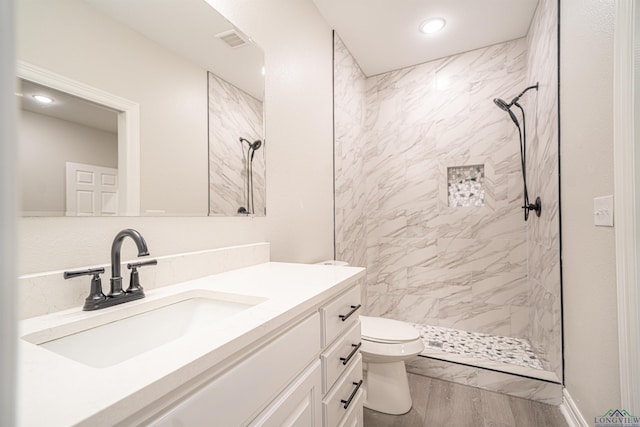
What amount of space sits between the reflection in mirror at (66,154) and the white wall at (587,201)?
5.77ft

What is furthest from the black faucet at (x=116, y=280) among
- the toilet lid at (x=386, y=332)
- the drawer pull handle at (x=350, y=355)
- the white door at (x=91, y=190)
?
the toilet lid at (x=386, y=332)

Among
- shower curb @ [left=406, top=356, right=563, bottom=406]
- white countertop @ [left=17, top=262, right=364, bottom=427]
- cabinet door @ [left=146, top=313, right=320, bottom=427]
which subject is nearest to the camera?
white countertop @ [left=17, top=262, right=364, bottom=427]

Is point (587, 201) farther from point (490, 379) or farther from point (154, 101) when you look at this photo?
point (154, 101)

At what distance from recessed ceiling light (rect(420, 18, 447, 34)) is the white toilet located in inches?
90.7

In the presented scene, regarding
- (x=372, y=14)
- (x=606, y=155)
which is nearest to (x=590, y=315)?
(x=606, y=155)

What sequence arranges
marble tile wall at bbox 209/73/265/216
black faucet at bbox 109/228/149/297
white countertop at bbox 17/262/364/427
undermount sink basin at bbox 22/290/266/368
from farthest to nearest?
marble tile wall at bbox 209/73/265/216
black faucet at bbox 109/228/149/297
undermount sink basin at bbox 22/290/266/368
white countertop at bbox 17/262/364/427

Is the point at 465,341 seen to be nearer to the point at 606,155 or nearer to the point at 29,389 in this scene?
the point at 606,155

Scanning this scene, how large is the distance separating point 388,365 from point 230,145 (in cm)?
155

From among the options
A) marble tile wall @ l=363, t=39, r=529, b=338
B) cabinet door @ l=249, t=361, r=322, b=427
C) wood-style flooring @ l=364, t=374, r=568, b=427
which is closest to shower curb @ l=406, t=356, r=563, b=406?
wood-style flooring @ l=364, t=374, r=568, b=427

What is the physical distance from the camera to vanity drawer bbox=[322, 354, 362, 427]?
0.98 m

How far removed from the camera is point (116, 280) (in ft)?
2.70

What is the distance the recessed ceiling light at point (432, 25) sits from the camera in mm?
2283

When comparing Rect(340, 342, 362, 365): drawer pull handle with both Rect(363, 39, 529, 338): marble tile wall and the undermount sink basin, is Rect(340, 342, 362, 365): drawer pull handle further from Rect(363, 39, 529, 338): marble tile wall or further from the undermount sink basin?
Rect(363, 39, 529, 338): marble tile wall

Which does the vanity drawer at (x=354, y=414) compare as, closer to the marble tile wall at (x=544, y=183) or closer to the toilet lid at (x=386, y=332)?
the toilet lid at (x=386, y=332)
